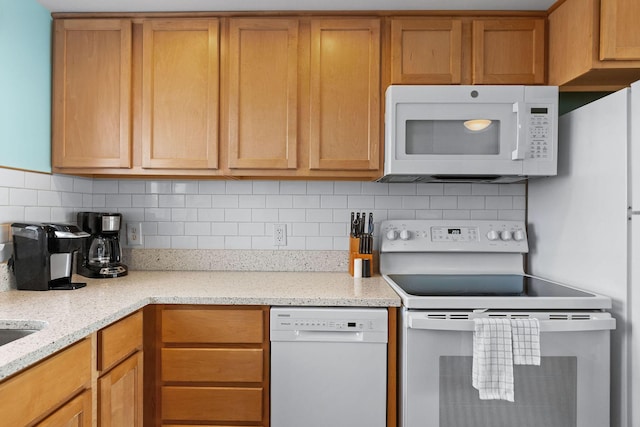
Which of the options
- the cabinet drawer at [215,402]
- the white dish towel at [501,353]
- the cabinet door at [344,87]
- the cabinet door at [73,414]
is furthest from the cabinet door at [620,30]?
the cabinet door at [73,414]

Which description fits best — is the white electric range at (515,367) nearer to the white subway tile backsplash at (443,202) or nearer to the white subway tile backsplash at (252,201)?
the white subway tile backsplash at (443,202)

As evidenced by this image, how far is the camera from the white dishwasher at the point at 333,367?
70.0 inches

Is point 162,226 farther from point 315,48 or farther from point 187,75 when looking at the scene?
point 315,48

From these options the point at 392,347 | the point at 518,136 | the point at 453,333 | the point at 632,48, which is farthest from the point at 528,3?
the point at 392,347

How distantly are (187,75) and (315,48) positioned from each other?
62cm

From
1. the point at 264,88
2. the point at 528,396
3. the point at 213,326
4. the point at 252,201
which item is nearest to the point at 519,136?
the point at 528,396

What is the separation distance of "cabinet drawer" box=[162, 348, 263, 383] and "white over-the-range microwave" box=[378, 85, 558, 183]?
1014 mm

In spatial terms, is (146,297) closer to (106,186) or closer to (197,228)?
(197,228)

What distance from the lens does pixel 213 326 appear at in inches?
70.9

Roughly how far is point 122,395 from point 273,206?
3.91 feet

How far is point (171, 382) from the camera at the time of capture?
1814 mm

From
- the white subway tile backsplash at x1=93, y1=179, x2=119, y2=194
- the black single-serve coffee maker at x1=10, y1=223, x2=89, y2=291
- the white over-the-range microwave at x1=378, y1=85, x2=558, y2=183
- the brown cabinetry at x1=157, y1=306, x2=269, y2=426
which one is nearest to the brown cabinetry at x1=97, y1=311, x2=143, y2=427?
the brown cabinetry at x1=157, y1=306, x2=269, y2=426

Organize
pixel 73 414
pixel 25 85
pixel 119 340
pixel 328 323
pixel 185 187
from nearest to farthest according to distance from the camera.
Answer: pixel 73 414, pixel 119 340, pixel 328 323, pixel 25 85, pixel 185 187

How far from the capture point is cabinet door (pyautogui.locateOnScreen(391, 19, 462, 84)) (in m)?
2.10
